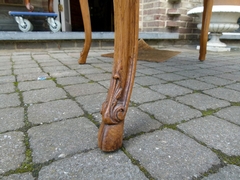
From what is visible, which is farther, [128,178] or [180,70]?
[180,70]

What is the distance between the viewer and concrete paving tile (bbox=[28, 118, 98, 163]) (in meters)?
0.50

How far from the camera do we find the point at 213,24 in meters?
2.90

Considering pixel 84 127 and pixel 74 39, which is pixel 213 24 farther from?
pixel 84 127

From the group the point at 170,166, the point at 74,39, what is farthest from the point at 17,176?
the point at 74,39

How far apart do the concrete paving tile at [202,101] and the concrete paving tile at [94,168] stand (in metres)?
0.49

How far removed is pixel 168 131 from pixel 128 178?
0.25 meters

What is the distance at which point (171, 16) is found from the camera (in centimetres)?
345

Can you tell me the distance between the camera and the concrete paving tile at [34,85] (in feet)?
3.41

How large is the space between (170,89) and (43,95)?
0.68m

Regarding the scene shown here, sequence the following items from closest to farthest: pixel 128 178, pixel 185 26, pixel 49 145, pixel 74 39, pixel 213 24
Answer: pixel 128 178, pixel 49 145, pixel 74 39, pixel 213 24, pixel 185 26

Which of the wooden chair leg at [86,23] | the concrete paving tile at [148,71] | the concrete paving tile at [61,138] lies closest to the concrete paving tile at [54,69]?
the wooden chair leg at [86,23]

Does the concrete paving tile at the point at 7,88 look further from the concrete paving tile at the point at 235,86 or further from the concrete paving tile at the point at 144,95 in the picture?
the concrete paving tile at the point at 235,86

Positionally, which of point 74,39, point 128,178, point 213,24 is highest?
point 213,24

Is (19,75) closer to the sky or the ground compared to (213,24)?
closer to the ground
